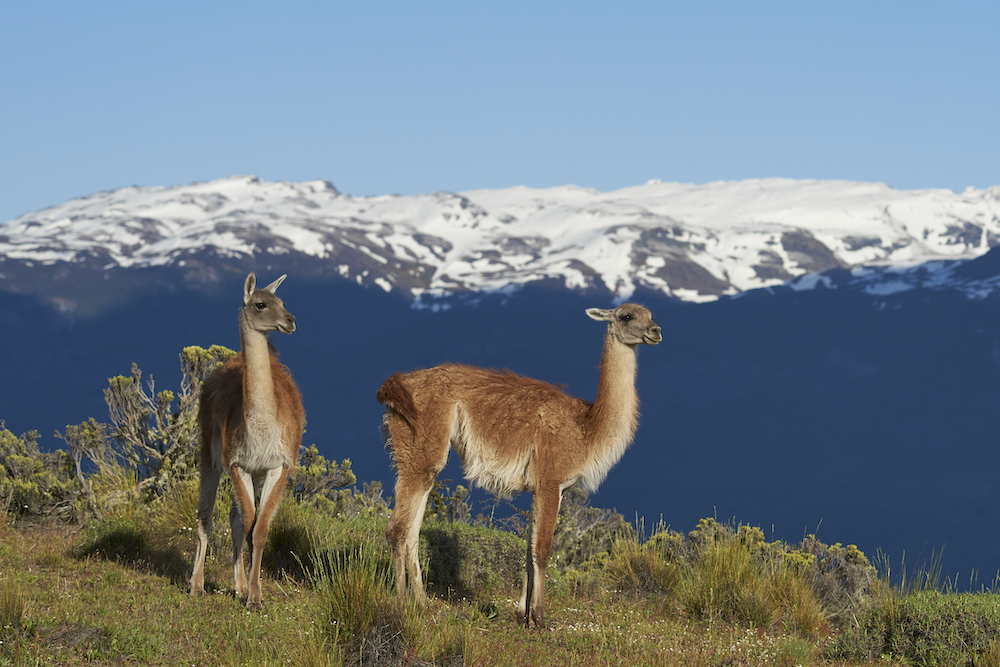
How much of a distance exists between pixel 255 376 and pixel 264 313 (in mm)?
549

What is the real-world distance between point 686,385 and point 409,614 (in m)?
157

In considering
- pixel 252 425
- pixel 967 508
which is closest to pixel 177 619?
pixel 252 425

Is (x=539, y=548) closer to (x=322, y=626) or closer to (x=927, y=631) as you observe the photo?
(x=322, y=626)

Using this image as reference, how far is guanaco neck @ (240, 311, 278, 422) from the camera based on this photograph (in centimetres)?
825

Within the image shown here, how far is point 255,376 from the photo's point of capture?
8.27 m

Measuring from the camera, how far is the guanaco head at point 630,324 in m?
8.41

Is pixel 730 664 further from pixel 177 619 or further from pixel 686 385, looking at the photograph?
pixel 686 385

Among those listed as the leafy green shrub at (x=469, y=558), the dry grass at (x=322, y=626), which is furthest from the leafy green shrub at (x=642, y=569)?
the leafy green shrub at (x=469, y=558)

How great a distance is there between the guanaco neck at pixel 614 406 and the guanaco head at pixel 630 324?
0.25 feet

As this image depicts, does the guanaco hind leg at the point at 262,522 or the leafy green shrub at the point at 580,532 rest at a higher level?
the guanaco hind leg at the point at 262,522

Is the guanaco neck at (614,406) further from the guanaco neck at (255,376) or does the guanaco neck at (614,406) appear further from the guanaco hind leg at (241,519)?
the guanaco hind leg at (241,519)

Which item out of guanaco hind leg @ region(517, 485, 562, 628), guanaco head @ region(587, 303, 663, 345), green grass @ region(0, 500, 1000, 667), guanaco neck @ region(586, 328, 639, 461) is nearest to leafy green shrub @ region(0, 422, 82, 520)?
green grass @ region(0, 500, 1000, 667)

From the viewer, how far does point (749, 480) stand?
125812 millimetres

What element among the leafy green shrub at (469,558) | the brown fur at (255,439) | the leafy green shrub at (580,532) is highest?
the brown fur at (255,439)
